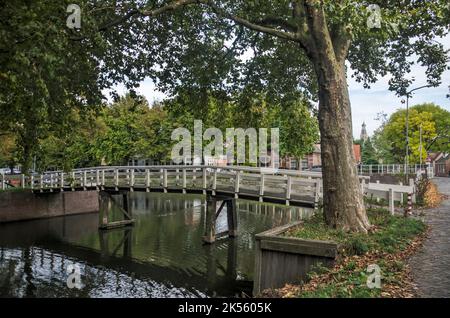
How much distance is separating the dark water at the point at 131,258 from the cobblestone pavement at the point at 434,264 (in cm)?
378

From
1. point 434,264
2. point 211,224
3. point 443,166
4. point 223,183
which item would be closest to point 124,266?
point 211,224

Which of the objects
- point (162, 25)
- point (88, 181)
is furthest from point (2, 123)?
point (88, 181)

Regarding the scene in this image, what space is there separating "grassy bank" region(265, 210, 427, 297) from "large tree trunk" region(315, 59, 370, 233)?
0.53 metres

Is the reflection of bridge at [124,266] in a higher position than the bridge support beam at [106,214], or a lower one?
lower

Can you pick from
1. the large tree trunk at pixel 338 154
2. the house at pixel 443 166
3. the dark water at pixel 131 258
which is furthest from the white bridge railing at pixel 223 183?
the house at pixel 443 166

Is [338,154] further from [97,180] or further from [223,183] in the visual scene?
[97,180]

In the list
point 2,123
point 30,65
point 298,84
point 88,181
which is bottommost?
point 88,181

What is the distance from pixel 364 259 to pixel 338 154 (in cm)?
330

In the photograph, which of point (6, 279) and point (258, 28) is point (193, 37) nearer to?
point (258, 28)

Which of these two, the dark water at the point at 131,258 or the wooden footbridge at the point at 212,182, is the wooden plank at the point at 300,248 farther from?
the wooden footbridge at the point at 212,182

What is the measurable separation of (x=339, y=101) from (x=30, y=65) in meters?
7.80

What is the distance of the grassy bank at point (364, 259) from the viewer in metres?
7.41

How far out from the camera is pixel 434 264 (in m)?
9.00

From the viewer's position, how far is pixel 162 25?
15.4 meters
